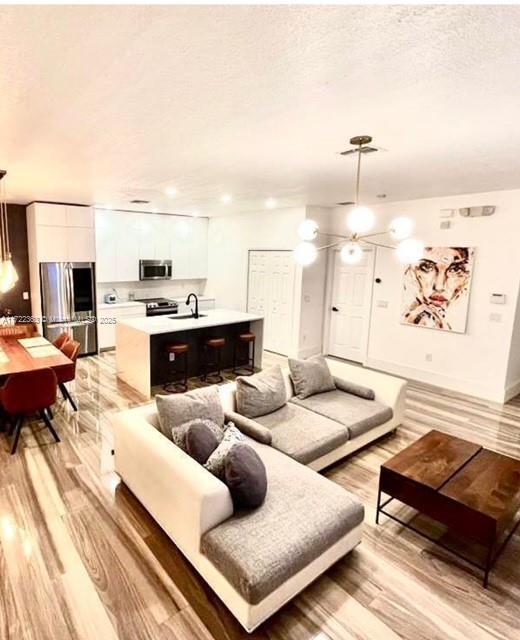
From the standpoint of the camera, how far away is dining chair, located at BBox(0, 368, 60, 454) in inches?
136

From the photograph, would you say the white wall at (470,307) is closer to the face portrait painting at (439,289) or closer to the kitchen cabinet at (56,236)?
the face portrait painting at (439,289)

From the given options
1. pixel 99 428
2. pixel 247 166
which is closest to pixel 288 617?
pixel 99 428

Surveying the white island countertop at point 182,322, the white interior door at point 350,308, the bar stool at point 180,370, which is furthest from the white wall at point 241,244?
the bar stool at point 180,370

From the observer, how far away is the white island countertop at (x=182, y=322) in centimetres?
503

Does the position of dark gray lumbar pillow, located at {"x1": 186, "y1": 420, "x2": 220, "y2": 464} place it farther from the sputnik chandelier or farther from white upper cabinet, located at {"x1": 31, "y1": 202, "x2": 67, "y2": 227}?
white upper cabinet, located at {"x1": 31, "y1": 202, "x2": 67, "y2": 227}

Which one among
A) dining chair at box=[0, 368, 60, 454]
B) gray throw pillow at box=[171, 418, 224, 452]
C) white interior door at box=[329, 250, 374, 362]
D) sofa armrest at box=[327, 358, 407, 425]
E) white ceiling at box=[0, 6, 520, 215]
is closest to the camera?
white ceiling at box=[0, 6, 520, 215]

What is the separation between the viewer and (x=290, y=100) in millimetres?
2141

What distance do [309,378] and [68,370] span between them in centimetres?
271

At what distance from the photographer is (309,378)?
4059 mm

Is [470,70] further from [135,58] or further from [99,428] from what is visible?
[99,428]

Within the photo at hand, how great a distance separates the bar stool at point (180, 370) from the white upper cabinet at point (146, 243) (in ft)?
9.20

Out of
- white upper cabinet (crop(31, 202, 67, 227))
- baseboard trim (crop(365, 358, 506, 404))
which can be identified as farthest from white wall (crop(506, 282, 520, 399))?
white upper cabinet (crop(31, 202, 67, 227))

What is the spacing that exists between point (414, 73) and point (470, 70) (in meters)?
0.25

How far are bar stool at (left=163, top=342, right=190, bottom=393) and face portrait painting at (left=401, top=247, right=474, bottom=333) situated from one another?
3.49 meters
